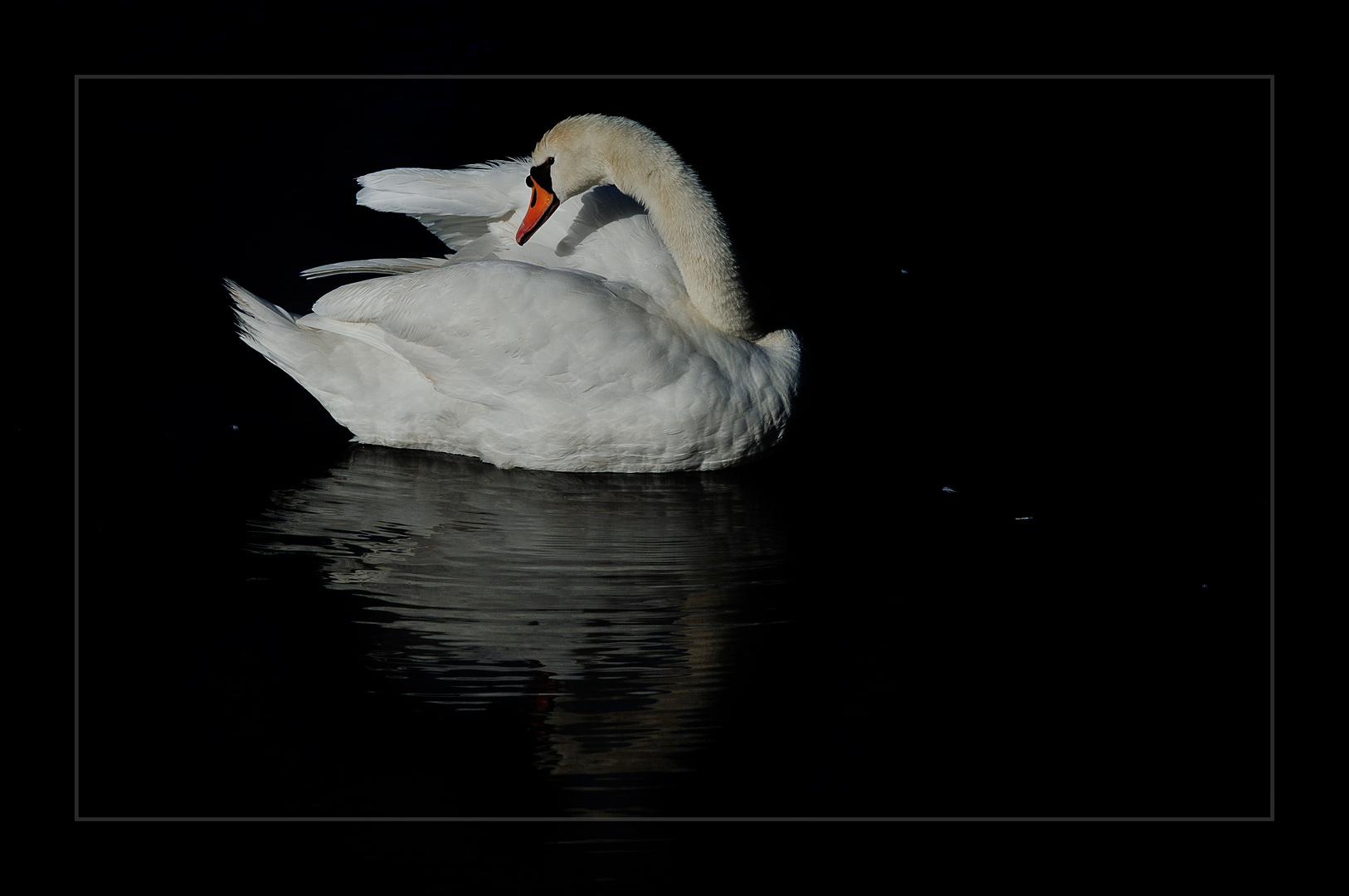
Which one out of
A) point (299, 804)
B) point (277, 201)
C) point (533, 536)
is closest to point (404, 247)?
point (277, 201)

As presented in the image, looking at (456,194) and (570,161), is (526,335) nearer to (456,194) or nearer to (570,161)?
(570,161)

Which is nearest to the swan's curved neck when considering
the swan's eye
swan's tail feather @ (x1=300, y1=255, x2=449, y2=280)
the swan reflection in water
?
the swan's eye

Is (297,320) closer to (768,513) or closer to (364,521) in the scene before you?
(364,521)

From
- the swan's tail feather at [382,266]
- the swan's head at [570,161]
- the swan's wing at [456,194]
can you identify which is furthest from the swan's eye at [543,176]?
the swan's tail feather at [382,266]

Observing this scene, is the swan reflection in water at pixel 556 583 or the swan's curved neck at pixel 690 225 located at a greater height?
the swan's curved neck at pixel 690 225

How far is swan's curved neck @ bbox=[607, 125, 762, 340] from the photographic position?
6.09 metres

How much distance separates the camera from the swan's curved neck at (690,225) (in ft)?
20.0

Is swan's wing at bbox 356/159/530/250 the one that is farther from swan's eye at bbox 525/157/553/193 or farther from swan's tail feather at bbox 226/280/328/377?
swan's tail feather at bbox 226/280/328/377

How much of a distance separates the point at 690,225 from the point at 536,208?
0.77 metres

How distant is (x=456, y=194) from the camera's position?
6879 millimetres

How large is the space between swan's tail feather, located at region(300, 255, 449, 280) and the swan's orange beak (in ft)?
1.61

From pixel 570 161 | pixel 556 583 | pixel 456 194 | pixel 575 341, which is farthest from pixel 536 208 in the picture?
pixel 556 583

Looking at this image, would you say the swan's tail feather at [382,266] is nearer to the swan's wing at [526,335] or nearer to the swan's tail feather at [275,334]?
the swan's tail feather at [275,334]

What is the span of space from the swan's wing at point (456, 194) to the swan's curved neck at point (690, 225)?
0.82 m
